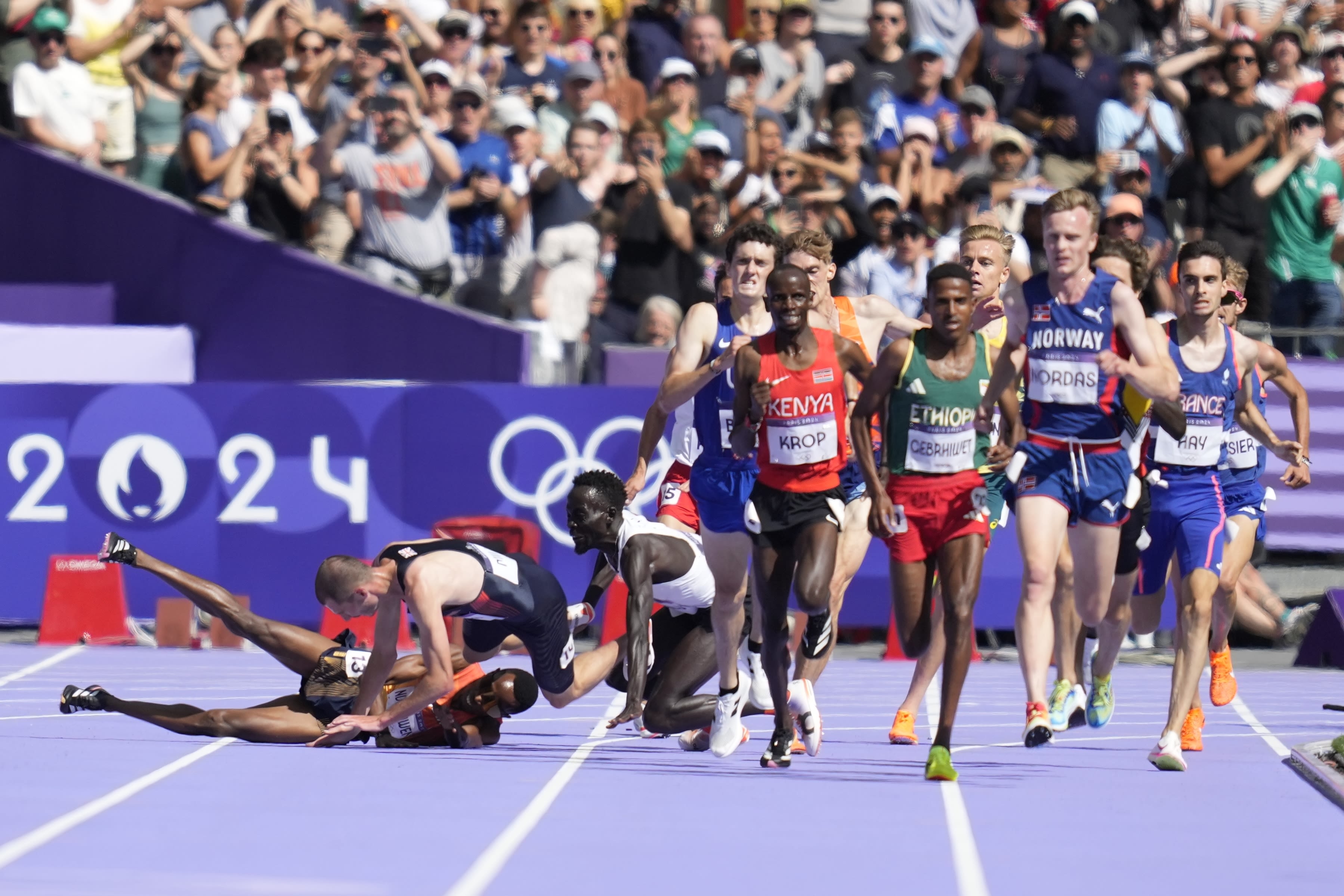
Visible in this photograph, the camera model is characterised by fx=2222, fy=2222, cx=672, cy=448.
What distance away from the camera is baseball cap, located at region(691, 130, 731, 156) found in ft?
57.5

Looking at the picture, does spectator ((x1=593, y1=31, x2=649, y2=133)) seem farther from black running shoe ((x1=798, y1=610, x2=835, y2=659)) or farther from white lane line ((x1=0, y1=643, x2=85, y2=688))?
black running shoe ((x1=798, y1=610, x2=835, y2=659))

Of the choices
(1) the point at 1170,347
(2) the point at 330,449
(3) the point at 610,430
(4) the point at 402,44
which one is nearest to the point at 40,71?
(4) the point at 402,44

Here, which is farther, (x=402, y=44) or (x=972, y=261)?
(x=402, y=44)

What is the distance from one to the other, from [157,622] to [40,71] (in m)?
4.82

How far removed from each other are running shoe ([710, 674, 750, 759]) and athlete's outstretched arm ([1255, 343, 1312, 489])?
3322 mm

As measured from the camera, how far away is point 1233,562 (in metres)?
11.4

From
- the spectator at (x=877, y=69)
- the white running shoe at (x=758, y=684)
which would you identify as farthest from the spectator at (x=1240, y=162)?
the white running shoe at (x=758, y=684)

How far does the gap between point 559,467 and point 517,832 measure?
8.24m

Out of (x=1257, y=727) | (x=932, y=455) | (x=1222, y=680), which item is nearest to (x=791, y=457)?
(x=932, y=455)

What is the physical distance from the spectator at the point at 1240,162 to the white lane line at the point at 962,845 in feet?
29.9

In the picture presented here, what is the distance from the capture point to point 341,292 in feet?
57.3

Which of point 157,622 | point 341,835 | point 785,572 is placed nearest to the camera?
point 341,835

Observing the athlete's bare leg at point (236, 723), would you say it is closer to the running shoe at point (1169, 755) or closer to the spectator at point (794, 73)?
the running shoe at point (1169, 755)

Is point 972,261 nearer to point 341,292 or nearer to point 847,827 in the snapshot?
point 847,827
